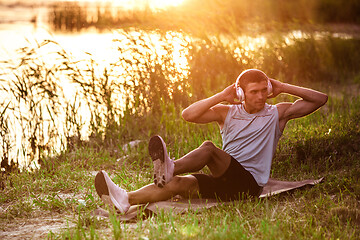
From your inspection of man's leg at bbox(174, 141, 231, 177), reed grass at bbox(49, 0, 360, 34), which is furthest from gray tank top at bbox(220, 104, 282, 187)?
reed grass at bbox(49, 0, 360, 34)

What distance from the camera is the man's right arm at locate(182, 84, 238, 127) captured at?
4.85m

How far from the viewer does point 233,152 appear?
493 cm

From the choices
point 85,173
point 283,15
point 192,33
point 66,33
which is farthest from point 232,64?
point 283,15

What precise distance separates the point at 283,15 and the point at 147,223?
56.4 feet

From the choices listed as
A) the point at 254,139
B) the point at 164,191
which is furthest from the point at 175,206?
the point at 254,139

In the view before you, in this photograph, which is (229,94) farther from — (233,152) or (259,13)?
(259,13)

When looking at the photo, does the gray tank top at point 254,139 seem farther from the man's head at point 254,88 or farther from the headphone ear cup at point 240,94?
the headphone ear cup at point 240,94

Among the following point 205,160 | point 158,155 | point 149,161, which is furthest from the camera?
point 149,161

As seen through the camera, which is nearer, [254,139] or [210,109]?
[254,139]

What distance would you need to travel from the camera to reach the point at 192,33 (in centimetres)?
827

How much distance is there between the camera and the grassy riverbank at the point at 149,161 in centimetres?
422

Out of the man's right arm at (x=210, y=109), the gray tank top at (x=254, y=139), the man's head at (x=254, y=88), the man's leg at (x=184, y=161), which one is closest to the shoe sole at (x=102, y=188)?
the man's leg at (x=184, y=161)

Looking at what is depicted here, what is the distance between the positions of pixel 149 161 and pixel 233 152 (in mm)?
1741

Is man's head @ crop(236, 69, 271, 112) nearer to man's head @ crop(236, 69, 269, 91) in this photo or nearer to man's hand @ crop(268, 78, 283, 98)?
man's head @ crop(236, 69, 269, 91)
